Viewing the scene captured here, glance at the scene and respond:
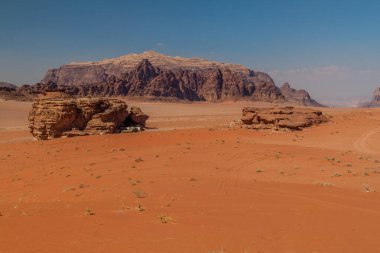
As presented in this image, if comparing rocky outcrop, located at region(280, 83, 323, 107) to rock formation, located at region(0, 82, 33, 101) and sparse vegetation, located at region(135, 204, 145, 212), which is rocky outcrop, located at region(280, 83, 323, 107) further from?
sparse vegetation, located at region(135, 204, 145, 212)

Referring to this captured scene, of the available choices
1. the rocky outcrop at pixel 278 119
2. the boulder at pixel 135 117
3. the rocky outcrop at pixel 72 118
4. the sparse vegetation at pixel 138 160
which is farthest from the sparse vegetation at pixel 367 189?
the boulder at pixel 135 117

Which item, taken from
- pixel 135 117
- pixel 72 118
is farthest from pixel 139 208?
pixel 135 117

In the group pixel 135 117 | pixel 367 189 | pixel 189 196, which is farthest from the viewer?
pixel 135 117

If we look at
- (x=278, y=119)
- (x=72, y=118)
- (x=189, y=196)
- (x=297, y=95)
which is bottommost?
(x=189, y=196)

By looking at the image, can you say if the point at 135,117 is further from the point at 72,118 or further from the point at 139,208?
the point at 139,208

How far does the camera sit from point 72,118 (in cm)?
2603

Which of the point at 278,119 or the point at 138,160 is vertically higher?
the point at 278,119

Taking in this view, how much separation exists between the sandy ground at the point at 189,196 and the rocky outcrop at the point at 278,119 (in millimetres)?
4553

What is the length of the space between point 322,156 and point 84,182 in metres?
10.4

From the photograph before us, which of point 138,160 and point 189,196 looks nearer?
point 189,196

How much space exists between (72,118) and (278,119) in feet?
45.7

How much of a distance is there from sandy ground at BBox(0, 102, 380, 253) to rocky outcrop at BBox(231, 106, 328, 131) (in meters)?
4.55

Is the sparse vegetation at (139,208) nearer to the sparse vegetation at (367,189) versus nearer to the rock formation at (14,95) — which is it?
the sparse vegetation at (367,189)

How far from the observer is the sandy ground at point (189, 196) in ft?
21.4
